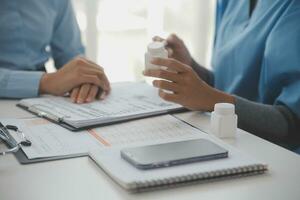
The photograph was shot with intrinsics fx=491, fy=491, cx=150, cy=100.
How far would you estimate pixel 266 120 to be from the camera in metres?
1.04

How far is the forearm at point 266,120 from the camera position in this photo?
1.03 m

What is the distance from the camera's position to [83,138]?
88cm

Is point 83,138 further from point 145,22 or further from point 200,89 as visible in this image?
point 145,22

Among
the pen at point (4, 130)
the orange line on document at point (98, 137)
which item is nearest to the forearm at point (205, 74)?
the orange line on document at point (98, 137)

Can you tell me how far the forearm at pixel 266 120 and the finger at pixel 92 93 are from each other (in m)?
0.33

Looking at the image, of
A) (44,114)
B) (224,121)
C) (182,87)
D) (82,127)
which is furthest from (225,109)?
(44,114)

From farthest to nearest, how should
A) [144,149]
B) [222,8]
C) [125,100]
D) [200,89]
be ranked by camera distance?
[222,8]
[125,100]
[200,89]
[144,149]

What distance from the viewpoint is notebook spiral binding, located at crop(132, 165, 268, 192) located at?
0.66m

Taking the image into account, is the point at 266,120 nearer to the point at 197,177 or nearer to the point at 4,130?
the point at 197,177

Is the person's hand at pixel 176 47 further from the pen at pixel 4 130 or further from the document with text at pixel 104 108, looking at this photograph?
the pen at pixel 4 130

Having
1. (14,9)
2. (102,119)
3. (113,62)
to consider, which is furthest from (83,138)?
(113,62)

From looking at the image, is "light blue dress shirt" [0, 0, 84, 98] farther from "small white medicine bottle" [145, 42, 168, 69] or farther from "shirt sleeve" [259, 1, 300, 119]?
"shirt sleeve" [259, 1, 300, 119]

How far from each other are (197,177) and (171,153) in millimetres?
69

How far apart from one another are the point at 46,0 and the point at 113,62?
0.65 m
